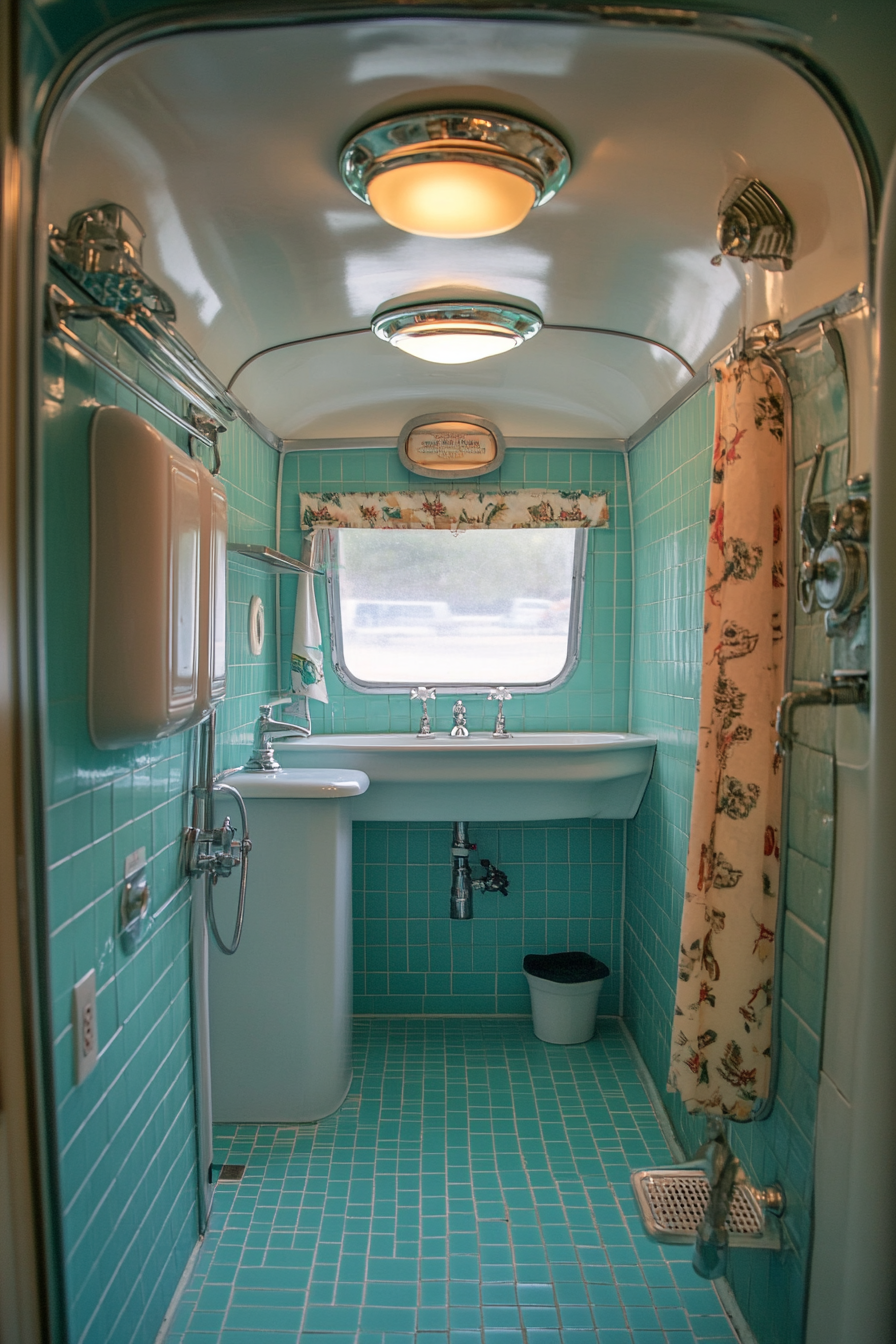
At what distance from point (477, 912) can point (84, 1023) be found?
7.07ft

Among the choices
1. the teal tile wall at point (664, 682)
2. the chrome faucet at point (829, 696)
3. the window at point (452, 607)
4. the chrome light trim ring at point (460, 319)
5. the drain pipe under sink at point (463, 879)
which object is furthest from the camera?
the window at point (452, 607)

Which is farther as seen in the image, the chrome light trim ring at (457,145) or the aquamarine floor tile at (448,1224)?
the aquamarine floor tile at (448,1224)

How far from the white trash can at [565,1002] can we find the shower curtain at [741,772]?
1.36 m

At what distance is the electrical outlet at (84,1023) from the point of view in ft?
4.54

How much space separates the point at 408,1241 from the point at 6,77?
231 cm

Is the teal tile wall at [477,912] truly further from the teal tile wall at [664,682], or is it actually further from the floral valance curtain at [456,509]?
the floral valance curtain at [456,509]

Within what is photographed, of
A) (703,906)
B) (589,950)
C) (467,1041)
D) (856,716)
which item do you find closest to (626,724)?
(589,950)

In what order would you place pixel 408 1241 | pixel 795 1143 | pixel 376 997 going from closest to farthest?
1. pixel 795 1143
2. pixel 408 1241
3. pixel 376 997

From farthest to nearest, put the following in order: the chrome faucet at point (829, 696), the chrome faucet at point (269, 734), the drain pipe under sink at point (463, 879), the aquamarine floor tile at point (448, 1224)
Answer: the drain pipe under sink at point (463, 879) < the chrome faucet at point (269, 734) < the aquamarine floor tile at point (448, 1224) < the chrome faucet at point (829, 696)

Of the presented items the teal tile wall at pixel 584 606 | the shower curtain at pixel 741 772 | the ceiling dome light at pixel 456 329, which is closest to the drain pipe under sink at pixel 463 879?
the teal tile wall at pixel 584 606

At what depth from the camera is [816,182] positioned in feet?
4.67

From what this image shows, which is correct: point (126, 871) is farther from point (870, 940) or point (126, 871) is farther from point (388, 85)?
point (388, 85)

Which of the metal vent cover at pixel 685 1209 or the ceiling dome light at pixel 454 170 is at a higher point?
the ceiling dome light at pixel 454 170

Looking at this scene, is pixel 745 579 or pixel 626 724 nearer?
pixel 745 579
